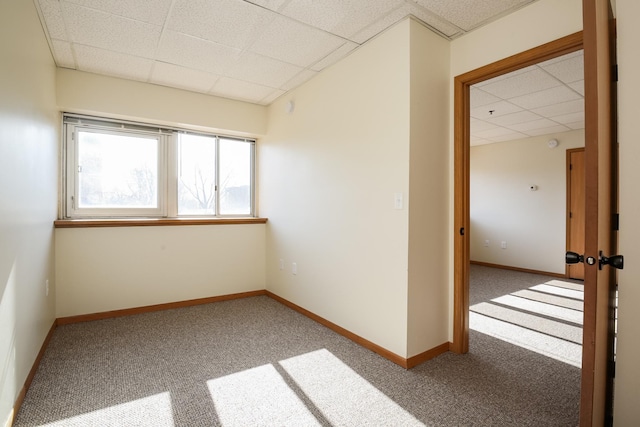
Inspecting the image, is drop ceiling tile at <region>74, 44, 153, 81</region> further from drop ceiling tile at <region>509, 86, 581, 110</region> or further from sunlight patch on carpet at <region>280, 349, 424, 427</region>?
drop ceiling tile at <region>509, 86, 581, 110</region>

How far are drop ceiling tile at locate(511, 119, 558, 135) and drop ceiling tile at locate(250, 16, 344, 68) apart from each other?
3.60m

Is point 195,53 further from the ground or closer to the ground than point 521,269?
further from the ground

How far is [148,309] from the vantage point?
3.52m

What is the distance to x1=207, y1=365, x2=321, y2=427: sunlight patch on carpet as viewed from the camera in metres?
1.76

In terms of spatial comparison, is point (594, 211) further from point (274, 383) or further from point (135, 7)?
point (135, 7)

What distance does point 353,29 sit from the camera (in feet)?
7.87

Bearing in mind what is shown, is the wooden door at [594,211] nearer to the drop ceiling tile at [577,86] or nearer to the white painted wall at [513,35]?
the white painted wall at [513,35]

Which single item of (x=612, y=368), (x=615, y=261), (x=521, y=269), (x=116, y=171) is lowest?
(x=521, y=269)

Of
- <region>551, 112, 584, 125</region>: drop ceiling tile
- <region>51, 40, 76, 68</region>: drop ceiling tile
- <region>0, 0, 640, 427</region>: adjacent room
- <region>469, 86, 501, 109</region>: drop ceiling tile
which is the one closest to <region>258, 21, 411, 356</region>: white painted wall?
<region>0, 0, 640, 427</region>: adjacent room

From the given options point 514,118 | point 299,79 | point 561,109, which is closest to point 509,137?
point 514,118

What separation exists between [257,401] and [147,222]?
2355 mm

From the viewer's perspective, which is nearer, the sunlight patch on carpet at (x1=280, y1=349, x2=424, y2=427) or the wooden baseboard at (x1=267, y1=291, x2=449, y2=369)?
the sunlight patch on carpet at (x1=280, y1=349, x2=424, y2=427)

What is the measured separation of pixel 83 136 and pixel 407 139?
320 cm

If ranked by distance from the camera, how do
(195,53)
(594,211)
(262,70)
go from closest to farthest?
1. (594,211)
2. (195,53)
3. (262,70)
